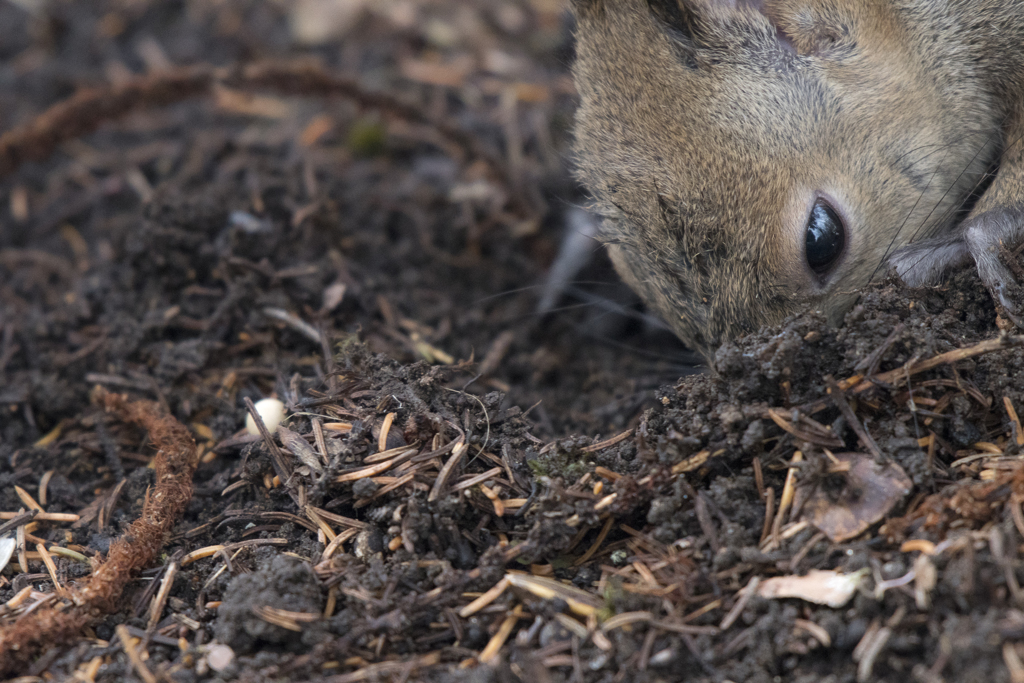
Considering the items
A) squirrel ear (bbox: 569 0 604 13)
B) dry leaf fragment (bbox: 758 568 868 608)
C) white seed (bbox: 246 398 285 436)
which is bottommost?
white seed (bbox: 246 398 285 436)

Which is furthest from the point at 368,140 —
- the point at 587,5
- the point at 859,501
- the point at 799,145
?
the point at 859,501

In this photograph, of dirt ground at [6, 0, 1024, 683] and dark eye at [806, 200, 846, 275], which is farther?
dark eye at [806, 200, 846, 275]

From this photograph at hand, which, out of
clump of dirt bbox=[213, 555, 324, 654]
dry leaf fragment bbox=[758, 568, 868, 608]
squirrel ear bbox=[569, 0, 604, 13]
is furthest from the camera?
squirrel ear bbox=[569, 0, 604, 13]

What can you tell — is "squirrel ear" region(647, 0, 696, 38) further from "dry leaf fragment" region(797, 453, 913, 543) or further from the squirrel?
"dry leaf fragment" region(797, 453, 913, 543)

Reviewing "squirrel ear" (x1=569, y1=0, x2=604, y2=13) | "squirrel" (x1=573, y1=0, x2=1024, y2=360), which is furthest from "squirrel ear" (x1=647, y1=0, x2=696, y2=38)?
"squirrel ear" (x1=569, y1=0, x2=604, y2=13)

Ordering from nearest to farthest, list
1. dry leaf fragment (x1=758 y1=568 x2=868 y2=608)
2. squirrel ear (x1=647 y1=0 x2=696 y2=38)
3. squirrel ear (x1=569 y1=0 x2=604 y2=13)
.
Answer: dry leaf fragment (x1=758 y1=568 x2=868 y2=608) < squirrel ear (x1=647 y1=0 x2=696 y2=38) < squirrel ear (x1=569 y1=0 x2=604 y2=13)

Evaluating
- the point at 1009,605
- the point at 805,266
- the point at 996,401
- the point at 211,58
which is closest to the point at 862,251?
the point at 805,266

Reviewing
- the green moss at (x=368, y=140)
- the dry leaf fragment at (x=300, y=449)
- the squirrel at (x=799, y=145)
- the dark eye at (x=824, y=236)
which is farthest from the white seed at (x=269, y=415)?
the green moss at (x=368, y=140)
